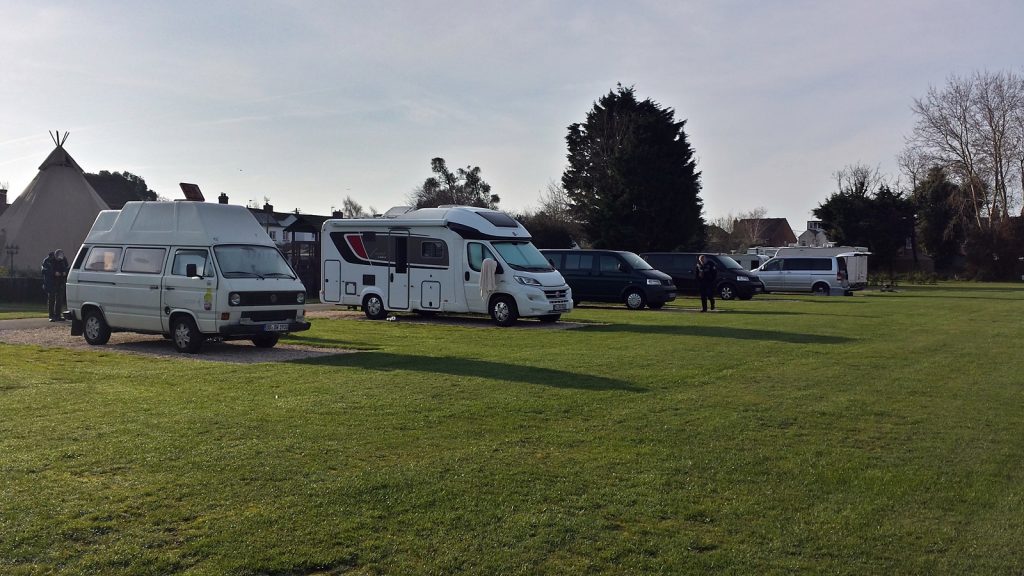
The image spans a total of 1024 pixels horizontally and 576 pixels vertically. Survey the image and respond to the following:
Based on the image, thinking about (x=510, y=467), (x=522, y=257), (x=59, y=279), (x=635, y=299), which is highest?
(x=522, y=257)

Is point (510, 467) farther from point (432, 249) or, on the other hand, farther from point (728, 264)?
point (728, 264)

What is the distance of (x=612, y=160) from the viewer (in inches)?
2200

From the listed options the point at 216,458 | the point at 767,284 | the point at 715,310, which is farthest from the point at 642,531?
the point at 767,284

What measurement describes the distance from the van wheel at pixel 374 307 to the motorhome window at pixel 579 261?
807cm

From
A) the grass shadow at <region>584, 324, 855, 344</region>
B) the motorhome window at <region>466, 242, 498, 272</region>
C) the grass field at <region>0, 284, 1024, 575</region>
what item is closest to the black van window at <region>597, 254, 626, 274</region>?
the grass shadow at <region>584, 324, 855, 344</region>

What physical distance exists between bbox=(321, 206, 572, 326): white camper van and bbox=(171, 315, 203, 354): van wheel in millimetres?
7576

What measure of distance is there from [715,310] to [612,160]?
2861cm

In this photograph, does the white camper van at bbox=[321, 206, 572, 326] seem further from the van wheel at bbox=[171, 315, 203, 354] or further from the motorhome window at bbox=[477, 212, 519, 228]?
the van wheel at bbox=[171, 315, 203, 354]

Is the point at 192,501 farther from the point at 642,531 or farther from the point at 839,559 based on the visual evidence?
the point at 839,559

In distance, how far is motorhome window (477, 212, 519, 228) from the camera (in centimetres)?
2247

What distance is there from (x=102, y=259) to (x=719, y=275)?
23794mm

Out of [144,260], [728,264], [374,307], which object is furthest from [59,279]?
[728,264]

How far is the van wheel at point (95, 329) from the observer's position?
16.8 meters

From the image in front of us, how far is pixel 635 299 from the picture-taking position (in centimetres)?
2864
